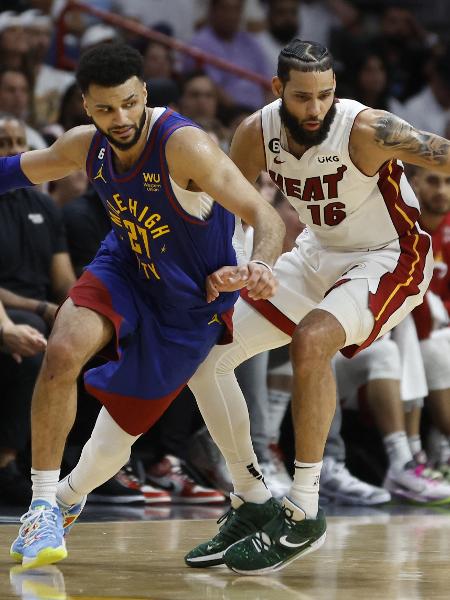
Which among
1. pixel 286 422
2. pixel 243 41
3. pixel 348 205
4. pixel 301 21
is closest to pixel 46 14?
pixel 243 41

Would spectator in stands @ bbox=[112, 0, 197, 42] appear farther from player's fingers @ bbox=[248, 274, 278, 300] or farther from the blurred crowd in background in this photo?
player's fingers @ bbox=[248, 274, 278, 300]

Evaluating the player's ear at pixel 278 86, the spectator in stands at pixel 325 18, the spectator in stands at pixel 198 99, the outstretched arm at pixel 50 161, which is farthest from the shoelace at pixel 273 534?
the spectator in stands at pixel 325 18

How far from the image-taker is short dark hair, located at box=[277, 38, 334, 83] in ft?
14.6

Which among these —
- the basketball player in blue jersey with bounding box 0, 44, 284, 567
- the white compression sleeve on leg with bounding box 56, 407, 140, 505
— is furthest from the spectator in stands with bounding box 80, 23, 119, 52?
the white compression sleeve on leg with bounding box 56, 407, 140, 505

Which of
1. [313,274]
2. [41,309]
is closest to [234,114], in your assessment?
[41,309]

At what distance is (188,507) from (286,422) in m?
1.25

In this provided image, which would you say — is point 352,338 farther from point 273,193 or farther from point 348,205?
point 273,193

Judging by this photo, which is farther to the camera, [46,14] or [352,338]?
[46,14]

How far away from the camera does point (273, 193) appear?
7320 millimetres

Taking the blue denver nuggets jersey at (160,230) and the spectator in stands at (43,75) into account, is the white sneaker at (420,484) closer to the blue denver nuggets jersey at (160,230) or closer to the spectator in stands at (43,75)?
the blue denver nuggets jersey at (160,230)

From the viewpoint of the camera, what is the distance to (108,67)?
4.16 meters

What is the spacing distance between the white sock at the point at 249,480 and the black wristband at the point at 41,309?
2.01 m

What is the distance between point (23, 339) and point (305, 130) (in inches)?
75.3

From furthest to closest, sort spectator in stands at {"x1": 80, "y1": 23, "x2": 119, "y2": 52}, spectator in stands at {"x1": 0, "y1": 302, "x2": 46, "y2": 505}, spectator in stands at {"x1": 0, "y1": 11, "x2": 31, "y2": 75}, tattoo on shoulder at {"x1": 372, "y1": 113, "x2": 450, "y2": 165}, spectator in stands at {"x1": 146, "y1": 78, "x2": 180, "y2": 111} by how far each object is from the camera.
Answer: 1. spectator in stands at {"x1": 80, "y1": 23, "x2": 119, "y2": 52}
2. spectator in stands at {"x1": 0, "y1": 11, "x2": 31, "y2": 75}
3. spectator in stands at {"x1": 146, "y1": 78, "x2": 180, "y2": 111}
4. spectator in stands at {"x1": 0, "y1": 302, "x2": 46, "y2": 505}
5. tattoo on shoulder at {"x1": 372, "y1": 113, "x2": 450, "y2": 165}
